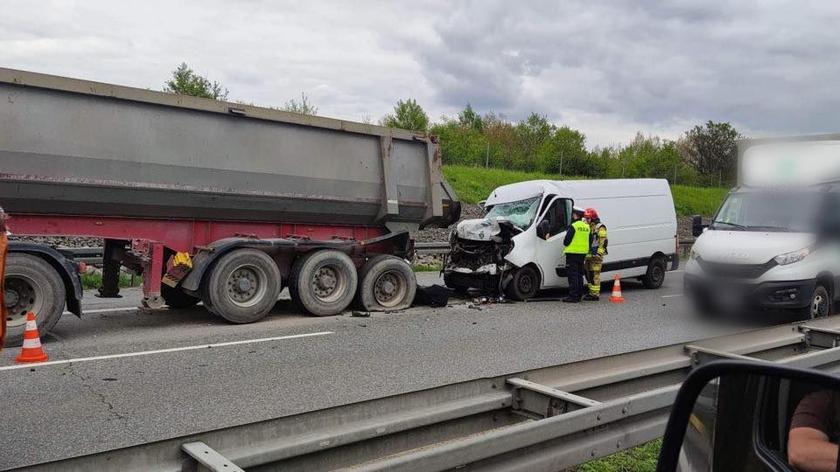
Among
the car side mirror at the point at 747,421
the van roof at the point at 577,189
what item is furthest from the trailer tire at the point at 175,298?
the car side mirror at the point at 747,421

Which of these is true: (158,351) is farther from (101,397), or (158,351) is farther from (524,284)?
(524,284)

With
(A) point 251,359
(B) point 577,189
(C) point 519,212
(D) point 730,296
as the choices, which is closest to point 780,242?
(D) point 730,296

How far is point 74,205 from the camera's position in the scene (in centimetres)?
864

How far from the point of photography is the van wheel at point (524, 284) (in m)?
12.3

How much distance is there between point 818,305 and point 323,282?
7030 mm

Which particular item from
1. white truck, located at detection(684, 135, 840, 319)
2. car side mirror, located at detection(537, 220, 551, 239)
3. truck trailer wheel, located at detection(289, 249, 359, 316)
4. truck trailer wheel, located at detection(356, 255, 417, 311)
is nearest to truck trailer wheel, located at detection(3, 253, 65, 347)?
truck trailer wheel, located at detection(289, 249, 359, 316)

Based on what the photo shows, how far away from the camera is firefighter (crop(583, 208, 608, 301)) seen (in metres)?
12.7

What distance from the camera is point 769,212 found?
410 inches

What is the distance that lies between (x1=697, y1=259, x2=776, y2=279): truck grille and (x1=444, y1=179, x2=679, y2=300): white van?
301 centimetres

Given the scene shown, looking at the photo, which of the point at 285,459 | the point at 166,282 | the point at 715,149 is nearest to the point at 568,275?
the point at 166,282

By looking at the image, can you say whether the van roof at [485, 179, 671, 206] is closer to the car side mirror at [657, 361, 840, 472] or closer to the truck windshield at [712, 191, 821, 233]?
the truck windshield at [712, 191, 821, 233]

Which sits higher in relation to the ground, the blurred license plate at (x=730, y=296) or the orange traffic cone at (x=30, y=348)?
the blurred license plate at (x=730, y=296)

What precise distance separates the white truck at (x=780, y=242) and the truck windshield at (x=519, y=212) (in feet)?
9.74

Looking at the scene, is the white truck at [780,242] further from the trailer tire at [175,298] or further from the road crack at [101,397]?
the road crack at [101,397]
